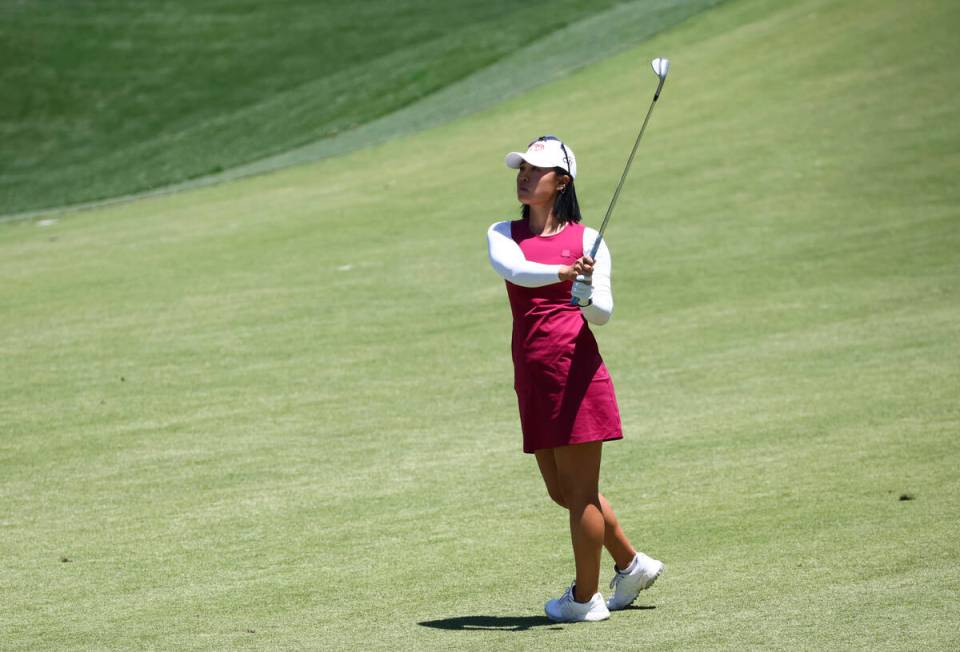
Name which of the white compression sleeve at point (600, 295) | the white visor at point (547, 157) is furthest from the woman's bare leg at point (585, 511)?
the white visor at point (547, 157)

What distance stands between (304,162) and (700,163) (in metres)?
8.34

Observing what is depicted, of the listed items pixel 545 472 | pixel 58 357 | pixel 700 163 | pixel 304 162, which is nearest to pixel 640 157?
pixel 700 163

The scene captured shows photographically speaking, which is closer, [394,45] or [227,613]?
[227,613]

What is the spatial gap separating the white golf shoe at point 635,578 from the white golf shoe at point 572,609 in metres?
0.23

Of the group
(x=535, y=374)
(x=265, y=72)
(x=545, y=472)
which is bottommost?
(x=545, y=472)

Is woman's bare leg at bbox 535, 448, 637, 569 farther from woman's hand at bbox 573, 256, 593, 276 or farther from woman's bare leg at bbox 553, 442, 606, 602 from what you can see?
woman's hand at bbox 573, 256, 593, 276

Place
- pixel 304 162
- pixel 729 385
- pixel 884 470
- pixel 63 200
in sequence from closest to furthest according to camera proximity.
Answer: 1. pixel 884 470
2. pixel 729 385
3. pixel 304 162
4. pixel 63 200

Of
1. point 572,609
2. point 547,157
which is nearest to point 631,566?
point 572,609

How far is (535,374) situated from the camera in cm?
633

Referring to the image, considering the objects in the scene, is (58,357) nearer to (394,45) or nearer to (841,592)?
(841,592)

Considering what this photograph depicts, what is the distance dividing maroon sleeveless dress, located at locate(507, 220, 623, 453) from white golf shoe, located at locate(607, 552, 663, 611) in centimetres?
63

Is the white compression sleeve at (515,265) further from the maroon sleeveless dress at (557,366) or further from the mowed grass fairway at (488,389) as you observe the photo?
the mowed grass fairway at (488,389)

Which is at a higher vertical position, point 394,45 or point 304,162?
point 394,45

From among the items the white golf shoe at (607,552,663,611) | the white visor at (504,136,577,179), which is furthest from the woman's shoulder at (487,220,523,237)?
the white golf shoe at (607,552,663,611)
